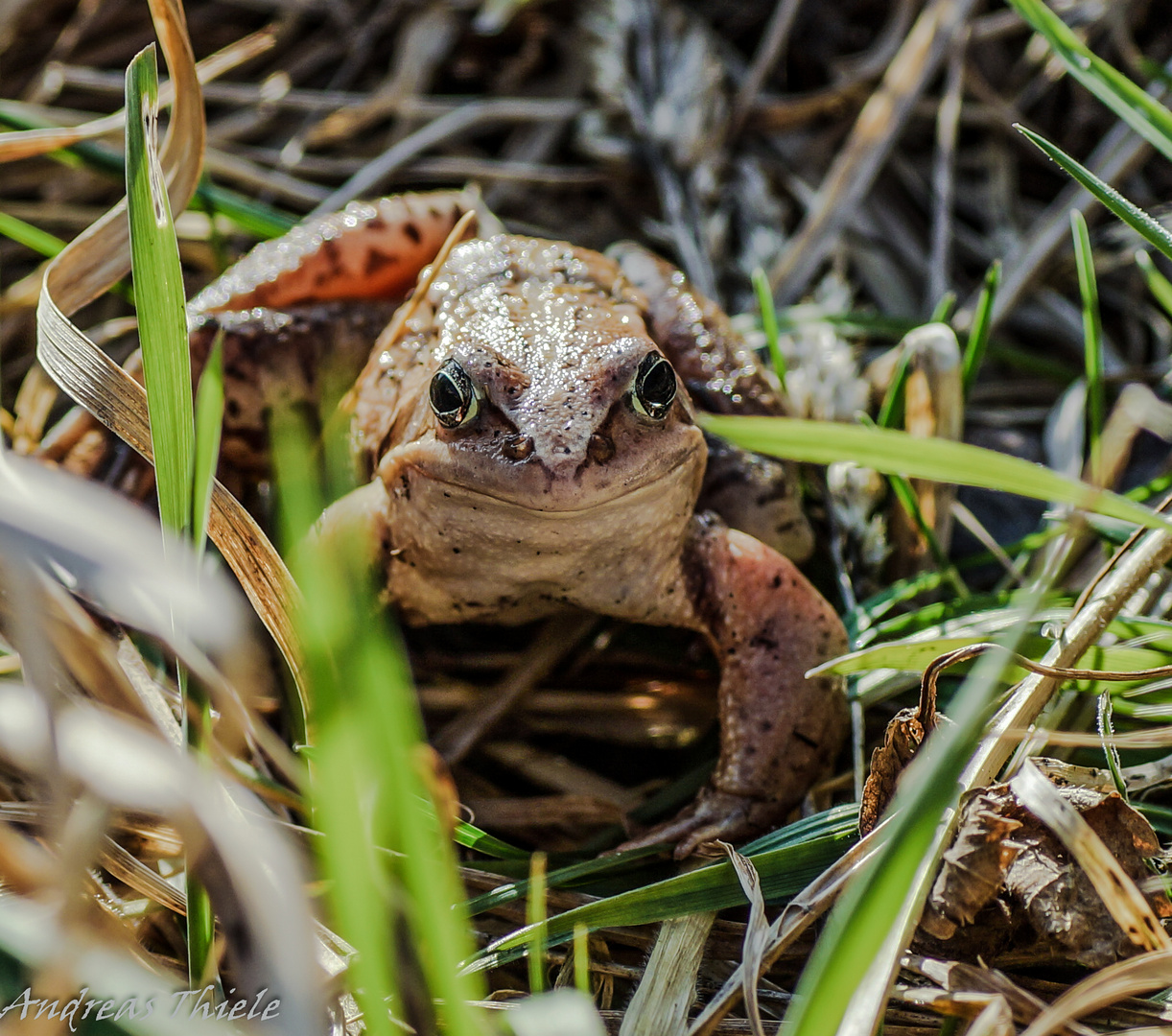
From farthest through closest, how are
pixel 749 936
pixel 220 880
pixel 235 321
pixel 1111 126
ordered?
pixel 1111 126 → pixel 235 321 → pixel 749 936 → pixel 220 880

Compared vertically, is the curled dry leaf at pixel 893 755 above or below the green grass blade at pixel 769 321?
below

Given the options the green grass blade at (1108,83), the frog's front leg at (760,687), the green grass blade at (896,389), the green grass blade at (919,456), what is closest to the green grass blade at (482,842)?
the frog's front leg at (760,687)

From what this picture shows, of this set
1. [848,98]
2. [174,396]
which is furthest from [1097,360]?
[174,396]

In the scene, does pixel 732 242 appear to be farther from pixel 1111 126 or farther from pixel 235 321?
pixel 235 321

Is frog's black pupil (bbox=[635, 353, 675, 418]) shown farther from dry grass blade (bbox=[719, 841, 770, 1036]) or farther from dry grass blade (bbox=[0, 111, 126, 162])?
dry grass blade (bbox=[0, 111, 126, 162])

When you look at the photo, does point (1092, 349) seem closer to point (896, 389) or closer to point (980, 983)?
point (896, 389)

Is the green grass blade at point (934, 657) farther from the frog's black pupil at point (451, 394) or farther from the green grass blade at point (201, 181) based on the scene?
the green grass blade at point (201, 181)
